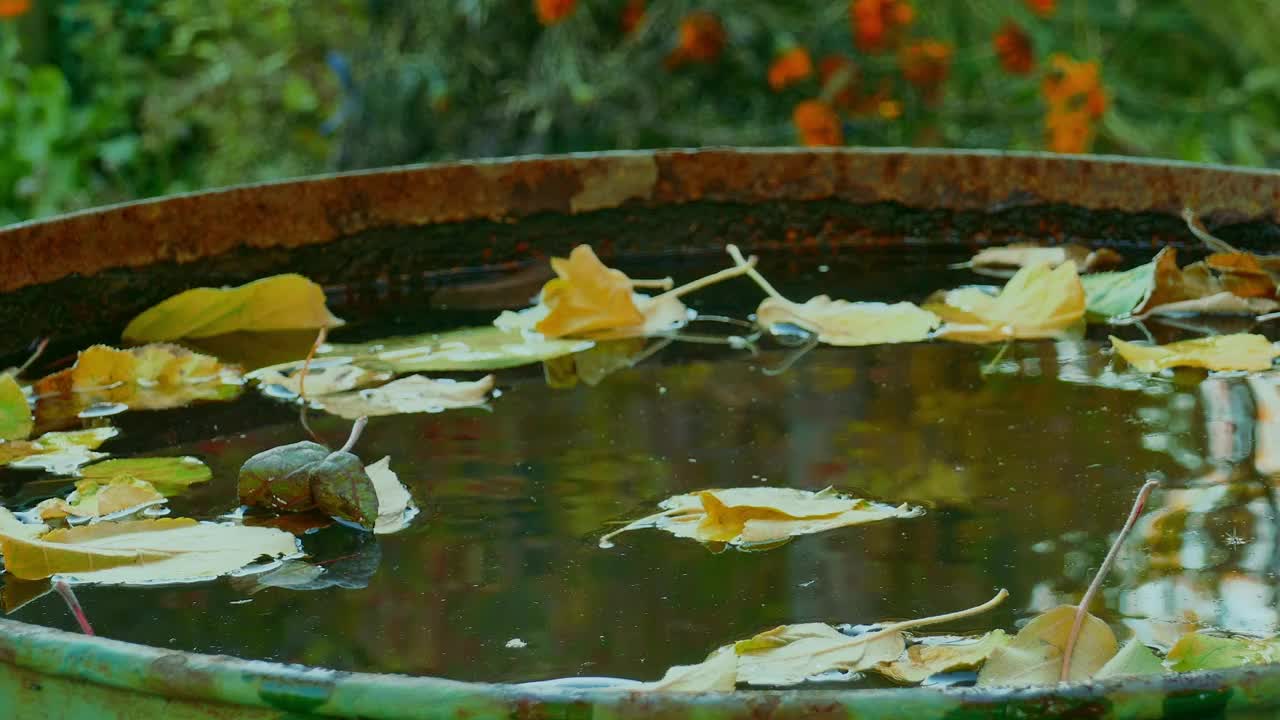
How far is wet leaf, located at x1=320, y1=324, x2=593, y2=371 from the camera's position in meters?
1.15

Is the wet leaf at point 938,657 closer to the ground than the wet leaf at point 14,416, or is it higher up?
higher up

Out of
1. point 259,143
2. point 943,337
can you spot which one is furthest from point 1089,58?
point 943,337

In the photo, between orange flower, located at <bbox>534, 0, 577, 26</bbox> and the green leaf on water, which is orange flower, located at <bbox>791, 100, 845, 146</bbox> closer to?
orange flower, located at <bbox>534, 0, 577, 26</bbox>

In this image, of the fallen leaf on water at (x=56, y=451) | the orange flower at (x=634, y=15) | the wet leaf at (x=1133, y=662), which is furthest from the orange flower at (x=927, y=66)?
the wet leaf at (x=1133, y=662)

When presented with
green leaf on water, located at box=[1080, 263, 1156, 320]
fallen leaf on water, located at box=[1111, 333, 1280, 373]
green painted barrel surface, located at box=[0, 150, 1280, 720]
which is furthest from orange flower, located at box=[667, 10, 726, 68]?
fallen leaf on water, located at box=[1111, 333, 1280, 373]

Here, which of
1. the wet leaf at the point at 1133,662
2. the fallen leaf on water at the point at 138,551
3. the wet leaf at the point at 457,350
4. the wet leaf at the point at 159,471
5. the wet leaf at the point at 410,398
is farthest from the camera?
the wet leaf at the point at 457,350

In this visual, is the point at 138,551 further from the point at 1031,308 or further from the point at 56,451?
the point at 1031,308

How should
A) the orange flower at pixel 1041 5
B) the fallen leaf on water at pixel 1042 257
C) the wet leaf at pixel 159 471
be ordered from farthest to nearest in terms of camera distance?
1. the orange flower at pixel 1041 5
2. the fallen leaf on water at pixel 1042 257
3. the wet leaf at pixel 159 471

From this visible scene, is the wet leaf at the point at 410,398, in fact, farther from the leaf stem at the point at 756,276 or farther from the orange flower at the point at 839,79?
the orange flower at the point at 839,79

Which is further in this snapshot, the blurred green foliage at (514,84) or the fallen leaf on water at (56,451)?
the blurred green foliage at (514,84)

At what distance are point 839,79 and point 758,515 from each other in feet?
7.23

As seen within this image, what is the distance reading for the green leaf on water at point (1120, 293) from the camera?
48.9 inches

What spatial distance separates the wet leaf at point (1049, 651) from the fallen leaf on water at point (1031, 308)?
22.1 inches

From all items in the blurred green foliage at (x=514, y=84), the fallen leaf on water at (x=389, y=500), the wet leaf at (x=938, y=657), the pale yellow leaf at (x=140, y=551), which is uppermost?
the wet leaf at (x=938, y=657)
